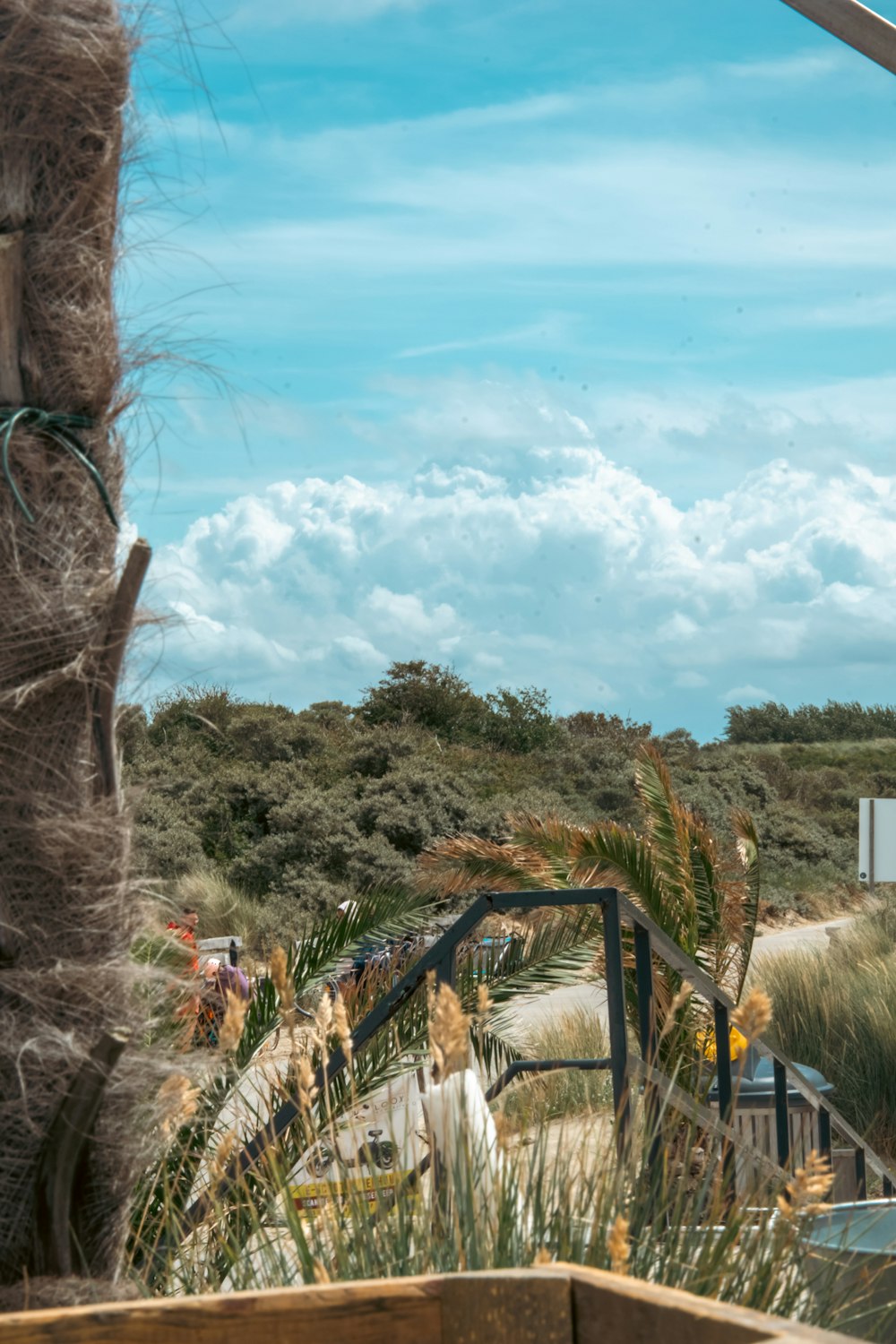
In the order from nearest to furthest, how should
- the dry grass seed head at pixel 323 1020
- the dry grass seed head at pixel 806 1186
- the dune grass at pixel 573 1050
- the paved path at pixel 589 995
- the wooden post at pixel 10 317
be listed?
1. the dry grass seed head at pixel 806 1186
2. the dry grass seed head at pixel 323 1020
3. the wooden post at pixel 10 317
4. the dune grass at pixel 573 1050
5. the paved path at pixel 589 995

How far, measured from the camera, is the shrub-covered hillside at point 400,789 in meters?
26.5

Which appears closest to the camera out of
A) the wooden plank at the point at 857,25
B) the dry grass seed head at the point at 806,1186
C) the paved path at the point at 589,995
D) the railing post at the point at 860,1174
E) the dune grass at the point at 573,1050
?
the dry grass seed head at the point at 806,1186

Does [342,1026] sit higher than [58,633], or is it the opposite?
[58,633]

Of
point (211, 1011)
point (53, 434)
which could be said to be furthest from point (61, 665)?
point (211, 1011)

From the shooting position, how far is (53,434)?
341 cm

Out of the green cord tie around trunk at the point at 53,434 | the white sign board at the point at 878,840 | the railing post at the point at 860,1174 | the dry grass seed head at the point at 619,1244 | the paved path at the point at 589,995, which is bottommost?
the railing post at the point at 860,1174

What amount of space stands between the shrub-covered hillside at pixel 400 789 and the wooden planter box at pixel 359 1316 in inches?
681

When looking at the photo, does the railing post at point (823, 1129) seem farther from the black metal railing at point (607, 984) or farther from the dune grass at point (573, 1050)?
the dune grass at point (573, 1050)

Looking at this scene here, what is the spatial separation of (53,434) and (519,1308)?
7.98 ft

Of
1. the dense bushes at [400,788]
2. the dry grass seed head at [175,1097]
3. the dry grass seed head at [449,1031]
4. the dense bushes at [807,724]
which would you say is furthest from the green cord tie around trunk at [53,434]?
the dense bushes at [807,724]

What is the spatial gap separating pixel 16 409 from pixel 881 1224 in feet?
12.8

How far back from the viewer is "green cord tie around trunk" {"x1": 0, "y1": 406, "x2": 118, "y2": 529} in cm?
326

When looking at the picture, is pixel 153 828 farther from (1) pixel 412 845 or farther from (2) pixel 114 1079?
(2) pixel 114 1079

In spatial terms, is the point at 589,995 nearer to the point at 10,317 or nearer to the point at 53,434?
the point at 53,434
